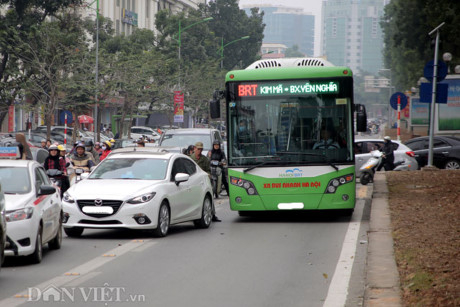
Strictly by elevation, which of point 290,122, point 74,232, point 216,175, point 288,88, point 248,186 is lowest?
point 74,232

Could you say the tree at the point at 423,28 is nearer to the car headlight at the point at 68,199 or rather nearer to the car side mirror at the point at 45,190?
the car headlight at the point at 68,199

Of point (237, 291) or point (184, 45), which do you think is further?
point (184, 45)

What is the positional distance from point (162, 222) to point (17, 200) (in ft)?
Result: 12.6

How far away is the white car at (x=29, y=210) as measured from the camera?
10.7m

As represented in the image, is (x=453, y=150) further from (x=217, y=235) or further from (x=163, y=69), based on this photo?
(x=163, y=69)

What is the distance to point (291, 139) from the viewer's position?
16969 millimetres

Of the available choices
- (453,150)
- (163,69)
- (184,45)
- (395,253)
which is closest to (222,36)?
(184,45)

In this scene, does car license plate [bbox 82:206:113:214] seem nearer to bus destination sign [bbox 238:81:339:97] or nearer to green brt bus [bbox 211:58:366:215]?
green brt bus [bbox 211:58:366:215]

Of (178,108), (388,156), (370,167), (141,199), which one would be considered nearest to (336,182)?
(141,199)

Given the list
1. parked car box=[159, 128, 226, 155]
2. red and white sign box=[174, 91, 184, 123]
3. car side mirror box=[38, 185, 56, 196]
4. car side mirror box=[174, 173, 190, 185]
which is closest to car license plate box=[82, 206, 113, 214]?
car side mirror box=[174, 173, 190, 185]

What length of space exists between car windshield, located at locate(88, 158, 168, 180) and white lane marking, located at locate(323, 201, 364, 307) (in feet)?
10.7

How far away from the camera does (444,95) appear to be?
29.8m

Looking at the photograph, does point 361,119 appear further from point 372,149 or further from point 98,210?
point 372,149

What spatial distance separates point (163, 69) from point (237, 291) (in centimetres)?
5881
